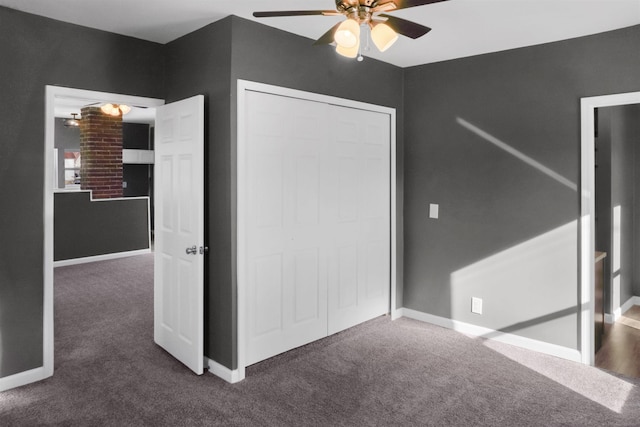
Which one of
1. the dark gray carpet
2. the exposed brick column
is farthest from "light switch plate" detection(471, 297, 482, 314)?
the exposed brick column

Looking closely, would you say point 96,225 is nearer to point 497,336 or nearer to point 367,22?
point 497,336

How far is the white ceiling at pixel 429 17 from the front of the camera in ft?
8.98

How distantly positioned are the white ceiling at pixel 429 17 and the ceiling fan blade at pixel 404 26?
0.84 m

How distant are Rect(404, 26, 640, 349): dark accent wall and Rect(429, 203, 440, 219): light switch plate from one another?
0.14 feet

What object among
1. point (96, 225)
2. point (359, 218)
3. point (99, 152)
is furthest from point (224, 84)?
point (99, 152)

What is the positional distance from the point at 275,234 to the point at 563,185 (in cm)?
220

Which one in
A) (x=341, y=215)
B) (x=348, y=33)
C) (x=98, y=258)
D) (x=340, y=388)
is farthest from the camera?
(x=98, y=258)

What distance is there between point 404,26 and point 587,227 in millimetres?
2257

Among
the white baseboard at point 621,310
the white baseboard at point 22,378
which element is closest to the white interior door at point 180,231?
the white baseboard at point 22,378

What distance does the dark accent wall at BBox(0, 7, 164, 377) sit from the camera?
9.32 feet

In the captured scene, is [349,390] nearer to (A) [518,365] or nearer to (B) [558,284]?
(A) [518,365]

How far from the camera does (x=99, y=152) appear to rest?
24.1 feet

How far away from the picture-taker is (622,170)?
4.41m

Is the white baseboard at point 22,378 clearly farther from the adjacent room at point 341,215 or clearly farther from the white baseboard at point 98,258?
the white baseboard at point 98,258
